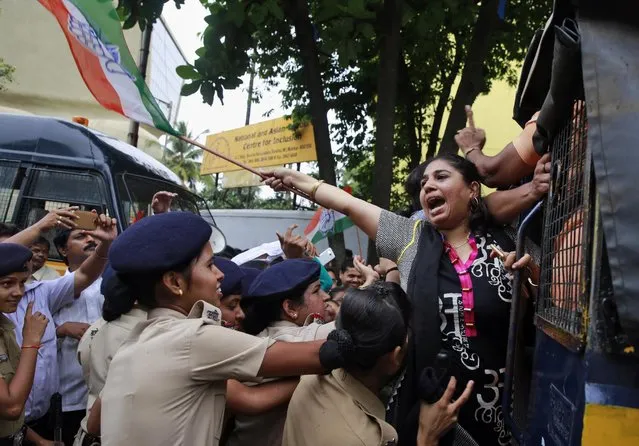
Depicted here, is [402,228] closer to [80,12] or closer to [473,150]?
[473,150]

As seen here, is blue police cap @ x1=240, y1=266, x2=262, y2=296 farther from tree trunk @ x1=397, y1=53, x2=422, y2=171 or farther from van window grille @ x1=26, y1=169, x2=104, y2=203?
tree trunk @ x1=397, y1=53, x2=422, y2=171

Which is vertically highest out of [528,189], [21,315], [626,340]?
[528,189]

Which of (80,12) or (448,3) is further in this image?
(448,3)

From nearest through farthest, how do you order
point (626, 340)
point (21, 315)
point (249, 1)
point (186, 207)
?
1. point (626, 340)
2. point (21, 315)
3. point (249, 1)
4. point (186, 207)

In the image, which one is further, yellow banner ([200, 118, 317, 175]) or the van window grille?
yellow banner ([200, 118, 317, 175])

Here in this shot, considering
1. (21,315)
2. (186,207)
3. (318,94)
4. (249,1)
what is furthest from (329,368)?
(186,207)

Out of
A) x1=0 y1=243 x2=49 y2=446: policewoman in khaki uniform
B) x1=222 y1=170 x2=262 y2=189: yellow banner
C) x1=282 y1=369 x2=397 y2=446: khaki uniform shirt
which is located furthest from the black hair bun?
x1=222 y1=170 x2=262 y2=189: yellow banner

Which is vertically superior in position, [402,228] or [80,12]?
[80,12]

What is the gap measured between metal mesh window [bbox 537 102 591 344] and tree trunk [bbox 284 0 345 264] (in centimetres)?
476

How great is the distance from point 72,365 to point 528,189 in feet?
9.50

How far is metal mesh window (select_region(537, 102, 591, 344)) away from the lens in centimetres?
159

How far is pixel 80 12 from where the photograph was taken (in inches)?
151

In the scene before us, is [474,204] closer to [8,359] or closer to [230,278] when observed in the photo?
[230,278]

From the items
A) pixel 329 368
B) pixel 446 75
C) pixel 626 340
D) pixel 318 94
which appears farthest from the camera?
pixel 446 75
